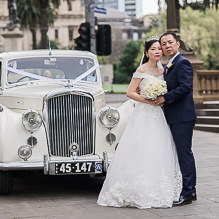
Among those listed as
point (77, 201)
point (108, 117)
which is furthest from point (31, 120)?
point (77, 201)

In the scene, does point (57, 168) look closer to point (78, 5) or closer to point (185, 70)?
point (185, 70)

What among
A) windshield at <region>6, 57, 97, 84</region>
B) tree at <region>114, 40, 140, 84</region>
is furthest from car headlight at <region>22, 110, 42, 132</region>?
tree at <region>114, 40, 140, 84</region>

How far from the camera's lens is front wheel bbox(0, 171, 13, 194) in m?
7.81

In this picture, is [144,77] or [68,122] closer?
[144,77]

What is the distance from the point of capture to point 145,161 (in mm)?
6898

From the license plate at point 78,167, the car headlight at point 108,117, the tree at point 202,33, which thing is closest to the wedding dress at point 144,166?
the license plate at point 78,167

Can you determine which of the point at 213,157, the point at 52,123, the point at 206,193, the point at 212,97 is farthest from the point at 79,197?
the point at 212,97

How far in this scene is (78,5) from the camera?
401ft

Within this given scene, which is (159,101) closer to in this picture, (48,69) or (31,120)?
(31,120)

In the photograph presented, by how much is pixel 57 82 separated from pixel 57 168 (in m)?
1.71

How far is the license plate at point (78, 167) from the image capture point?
24.6 ft

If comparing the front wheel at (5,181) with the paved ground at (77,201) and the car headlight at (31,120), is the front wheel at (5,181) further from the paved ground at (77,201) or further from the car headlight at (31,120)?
the car headlight at (31,120)

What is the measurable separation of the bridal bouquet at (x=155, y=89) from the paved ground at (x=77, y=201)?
1.31 meters

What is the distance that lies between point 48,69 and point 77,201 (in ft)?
8.35
